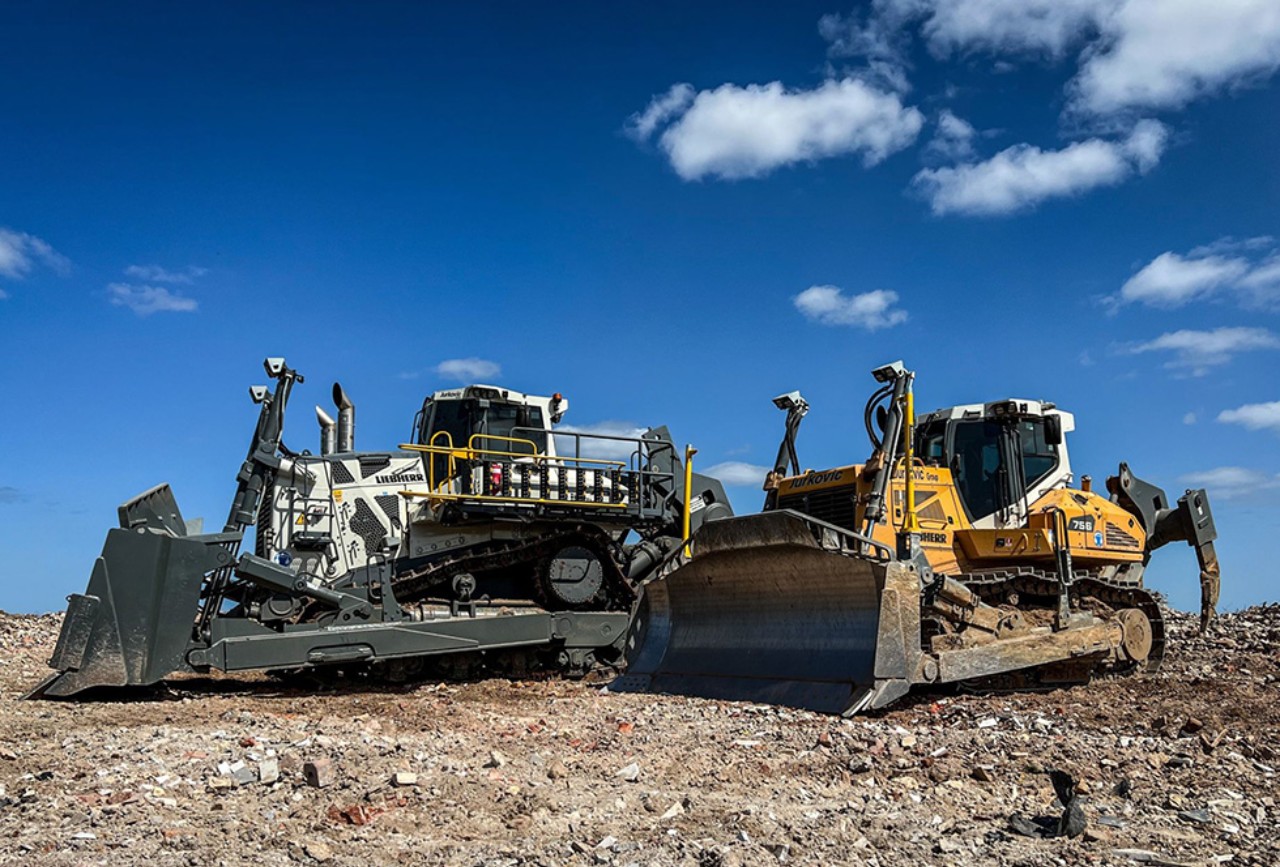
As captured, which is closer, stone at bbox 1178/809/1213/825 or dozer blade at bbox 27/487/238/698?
stone at bbox 1178/809/1213/825

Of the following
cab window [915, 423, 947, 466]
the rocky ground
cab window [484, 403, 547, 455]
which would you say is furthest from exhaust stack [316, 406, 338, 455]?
cab window [915, 423, 947, 466]

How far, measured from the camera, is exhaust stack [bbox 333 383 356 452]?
43.5 ft

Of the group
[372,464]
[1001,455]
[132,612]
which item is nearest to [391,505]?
[372,464]

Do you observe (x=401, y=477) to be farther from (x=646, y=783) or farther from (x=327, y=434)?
(x=646, y=783)

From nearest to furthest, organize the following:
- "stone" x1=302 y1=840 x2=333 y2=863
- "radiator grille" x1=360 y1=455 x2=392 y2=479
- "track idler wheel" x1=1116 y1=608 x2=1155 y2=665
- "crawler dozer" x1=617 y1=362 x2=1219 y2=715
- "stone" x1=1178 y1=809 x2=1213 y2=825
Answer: "stone" x1=302 y1=840 x2=333 y2=863, "stone" x1=1178 y1=809 x2=1213 y2=825, "crawler dozer" x1=617 y1=362 x2=1219 y2=715, "track idler wheel" x1=1116 y1=608 x2=1155 y2=665, "radiator grille" x1=360 y1=455 x2=392 y2=479

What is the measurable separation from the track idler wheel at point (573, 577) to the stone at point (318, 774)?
6.43 meters

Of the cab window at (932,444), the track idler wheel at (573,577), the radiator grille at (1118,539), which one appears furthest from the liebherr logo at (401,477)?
the radiator grille at (1118,539)

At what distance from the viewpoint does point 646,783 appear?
6.01 meters

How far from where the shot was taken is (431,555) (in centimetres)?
1228

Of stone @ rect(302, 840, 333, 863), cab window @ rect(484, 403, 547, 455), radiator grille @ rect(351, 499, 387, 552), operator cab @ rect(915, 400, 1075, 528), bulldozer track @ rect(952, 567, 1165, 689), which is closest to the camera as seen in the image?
stone @ rect(302, 840, 333, 863)

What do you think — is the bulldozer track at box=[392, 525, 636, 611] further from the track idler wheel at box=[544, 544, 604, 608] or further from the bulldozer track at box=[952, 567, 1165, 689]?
the bulldozer track at box=[952, 567, 1165, 689]

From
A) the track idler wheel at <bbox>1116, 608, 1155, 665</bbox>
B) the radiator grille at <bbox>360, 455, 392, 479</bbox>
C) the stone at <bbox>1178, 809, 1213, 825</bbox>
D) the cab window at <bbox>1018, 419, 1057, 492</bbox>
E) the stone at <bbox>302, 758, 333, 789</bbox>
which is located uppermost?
the radiator grille at <bbox>360, 455, 392, 479</bbox>

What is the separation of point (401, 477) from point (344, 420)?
4.25ft

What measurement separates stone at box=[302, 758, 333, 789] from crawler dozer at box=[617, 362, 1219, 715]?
11.0 ft
